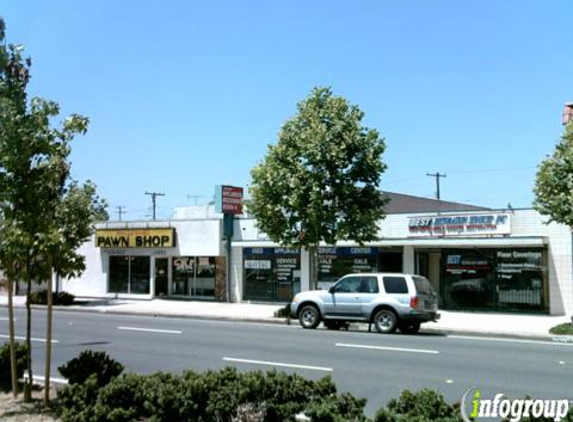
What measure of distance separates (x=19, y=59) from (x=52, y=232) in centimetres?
214

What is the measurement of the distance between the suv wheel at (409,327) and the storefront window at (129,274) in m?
17.6

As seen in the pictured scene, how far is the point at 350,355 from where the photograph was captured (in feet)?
45.1

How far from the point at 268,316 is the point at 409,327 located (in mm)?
6001

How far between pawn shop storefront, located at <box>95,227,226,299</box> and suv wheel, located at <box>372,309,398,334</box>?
13.6 meters

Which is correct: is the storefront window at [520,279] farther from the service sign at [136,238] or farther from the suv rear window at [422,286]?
the service sign at [136,238]

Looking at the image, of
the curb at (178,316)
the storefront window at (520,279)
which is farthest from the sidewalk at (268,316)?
the storefront window at (520,279)

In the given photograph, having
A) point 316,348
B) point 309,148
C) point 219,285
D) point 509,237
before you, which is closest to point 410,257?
point 509,237

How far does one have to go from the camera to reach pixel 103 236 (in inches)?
1378

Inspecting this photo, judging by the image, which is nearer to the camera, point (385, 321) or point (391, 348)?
point (391, 348)

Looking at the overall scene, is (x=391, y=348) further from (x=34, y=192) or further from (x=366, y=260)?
(x=366, y=260)

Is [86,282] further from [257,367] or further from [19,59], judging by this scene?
[19,59]

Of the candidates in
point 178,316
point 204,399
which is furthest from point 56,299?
point 204,399

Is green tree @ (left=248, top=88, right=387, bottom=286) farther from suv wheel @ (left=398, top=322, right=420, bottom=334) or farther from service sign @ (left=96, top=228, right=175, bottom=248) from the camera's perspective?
service sign @ (left=96, top=228, right=175, bottom=248)

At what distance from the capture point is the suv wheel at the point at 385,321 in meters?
18.6
